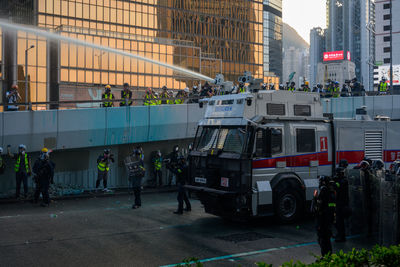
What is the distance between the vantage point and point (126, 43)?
63531mm

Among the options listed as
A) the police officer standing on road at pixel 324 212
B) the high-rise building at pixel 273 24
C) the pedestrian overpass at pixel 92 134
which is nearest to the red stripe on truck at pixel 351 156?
the pedestrian overpass at pixel 92 134

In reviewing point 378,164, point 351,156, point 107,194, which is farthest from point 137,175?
point 378,164

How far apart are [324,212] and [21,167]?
12242mm

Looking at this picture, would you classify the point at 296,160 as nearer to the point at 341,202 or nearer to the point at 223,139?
the point at 223,139

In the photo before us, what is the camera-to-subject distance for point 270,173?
11945 millimetres

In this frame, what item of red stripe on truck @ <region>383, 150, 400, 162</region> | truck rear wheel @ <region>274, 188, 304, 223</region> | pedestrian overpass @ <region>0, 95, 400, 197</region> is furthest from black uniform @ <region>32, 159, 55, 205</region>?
red stripe on truck @ <region>383, 150, 400, 162</region>

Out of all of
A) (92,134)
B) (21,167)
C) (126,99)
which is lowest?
(21,167)

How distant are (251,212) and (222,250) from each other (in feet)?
7.13

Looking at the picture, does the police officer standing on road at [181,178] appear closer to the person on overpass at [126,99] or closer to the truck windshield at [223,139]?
the truck windshield at [223,139]

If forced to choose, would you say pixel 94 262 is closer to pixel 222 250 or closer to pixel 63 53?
pixel 222 250

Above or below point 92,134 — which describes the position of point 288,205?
below

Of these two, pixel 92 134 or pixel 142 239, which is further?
pixel 92 134

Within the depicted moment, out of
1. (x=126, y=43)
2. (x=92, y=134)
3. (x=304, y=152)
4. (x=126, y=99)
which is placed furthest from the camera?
(x=126, y=43)

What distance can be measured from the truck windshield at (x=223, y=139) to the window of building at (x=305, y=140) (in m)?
1.87
